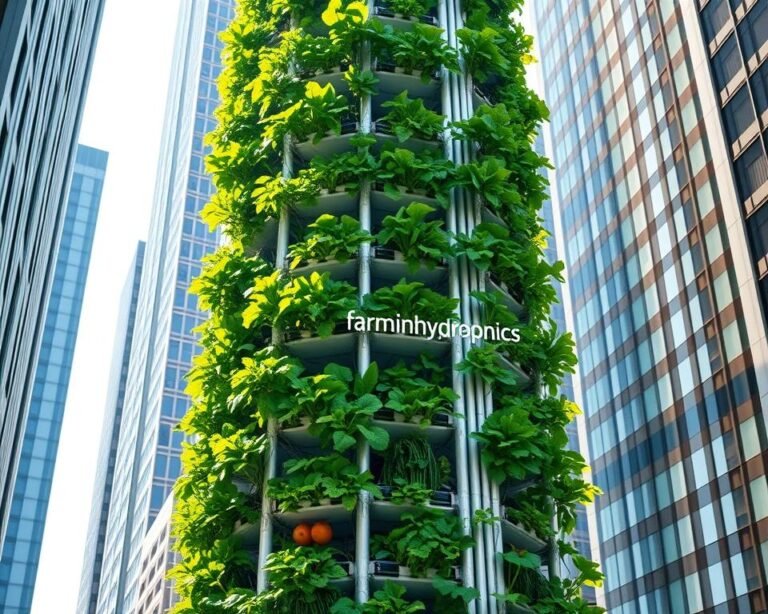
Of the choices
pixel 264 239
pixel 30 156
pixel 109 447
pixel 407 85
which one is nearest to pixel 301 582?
pixel 264 239

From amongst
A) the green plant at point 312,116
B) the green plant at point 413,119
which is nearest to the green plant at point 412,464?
the green plant at point 413,119

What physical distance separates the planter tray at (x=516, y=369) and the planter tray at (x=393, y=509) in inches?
185

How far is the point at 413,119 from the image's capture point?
3341 centimetres

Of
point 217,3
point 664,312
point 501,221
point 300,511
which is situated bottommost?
point 300,511

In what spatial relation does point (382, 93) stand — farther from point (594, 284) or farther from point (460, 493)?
point (594, 284)

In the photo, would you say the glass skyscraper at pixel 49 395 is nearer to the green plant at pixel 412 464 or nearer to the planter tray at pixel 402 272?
the planter tray at pixel 402 272

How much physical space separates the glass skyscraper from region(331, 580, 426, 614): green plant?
10677 centimetres

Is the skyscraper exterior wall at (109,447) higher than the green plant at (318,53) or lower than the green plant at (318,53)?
higher

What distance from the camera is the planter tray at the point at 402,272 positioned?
31719mm

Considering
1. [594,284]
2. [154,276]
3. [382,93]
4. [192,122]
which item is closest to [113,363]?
[154,276]

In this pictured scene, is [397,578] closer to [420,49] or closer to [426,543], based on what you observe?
[426,543]

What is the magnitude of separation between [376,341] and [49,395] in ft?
390

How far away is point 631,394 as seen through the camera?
61625mm

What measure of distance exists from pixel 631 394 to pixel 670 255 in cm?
837
